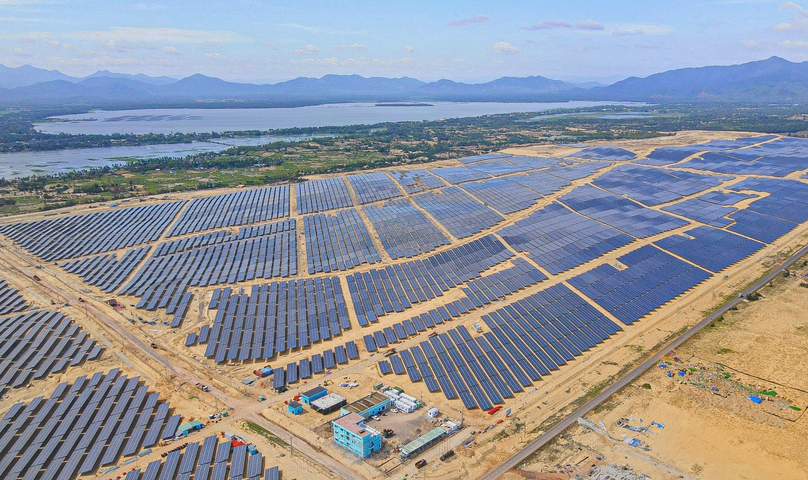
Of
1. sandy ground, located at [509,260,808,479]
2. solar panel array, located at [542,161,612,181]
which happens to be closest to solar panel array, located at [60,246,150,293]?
sandy ground, located at [509,260,808,479]

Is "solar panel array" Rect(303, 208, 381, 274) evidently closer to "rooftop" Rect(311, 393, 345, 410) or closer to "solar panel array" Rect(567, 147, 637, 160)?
"rooftop" Rect(311, 393, 345, 410)

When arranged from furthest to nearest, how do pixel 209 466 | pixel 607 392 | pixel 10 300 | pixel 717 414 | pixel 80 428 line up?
pixel 10 300 → pixel 607 392 → pixel 717 414 → pixel 80 428 → pixel 209 466

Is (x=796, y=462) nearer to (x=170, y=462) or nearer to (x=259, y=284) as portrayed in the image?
(x=170, y=462)

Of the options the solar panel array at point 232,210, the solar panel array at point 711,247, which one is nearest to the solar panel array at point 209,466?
the solar panel array at point 232,210

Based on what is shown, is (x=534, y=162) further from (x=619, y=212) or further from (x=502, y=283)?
(x=502, y=283)

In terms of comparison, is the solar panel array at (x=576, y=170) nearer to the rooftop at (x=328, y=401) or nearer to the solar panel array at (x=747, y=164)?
the solar panel array at (x=747, y=164)

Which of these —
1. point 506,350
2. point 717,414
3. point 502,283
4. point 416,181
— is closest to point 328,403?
point 506,350

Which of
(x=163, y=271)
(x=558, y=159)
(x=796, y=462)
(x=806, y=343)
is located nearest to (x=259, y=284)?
(x=163, y=271)
